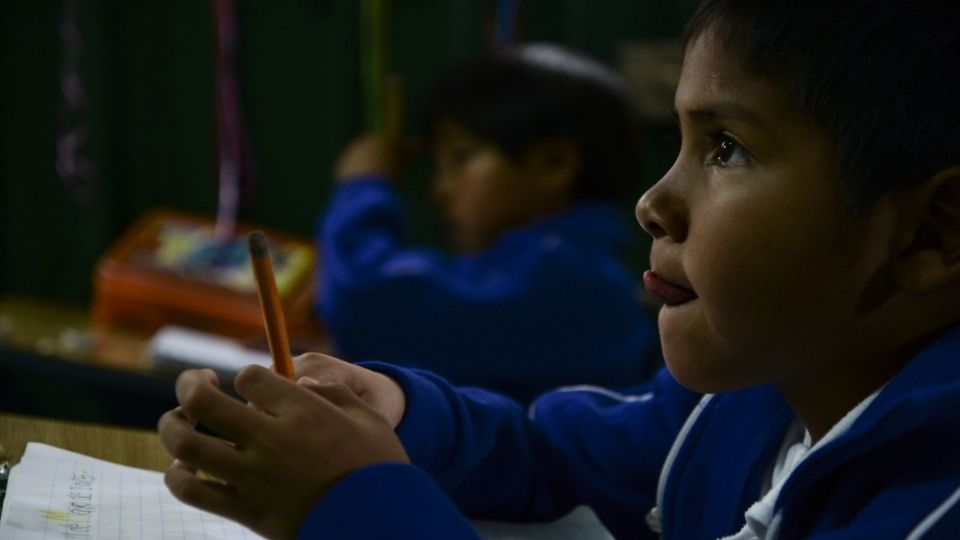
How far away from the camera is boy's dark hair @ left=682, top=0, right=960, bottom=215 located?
649 millimetres

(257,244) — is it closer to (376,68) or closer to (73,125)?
(376,68)

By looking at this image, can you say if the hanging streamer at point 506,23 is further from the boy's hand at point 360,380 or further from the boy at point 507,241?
the boy's hand at point 360,380

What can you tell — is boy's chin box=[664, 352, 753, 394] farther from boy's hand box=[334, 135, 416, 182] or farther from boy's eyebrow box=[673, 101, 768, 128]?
boy's hand box=[334, 135, 416, 182]

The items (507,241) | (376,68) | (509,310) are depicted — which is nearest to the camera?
(509,310)

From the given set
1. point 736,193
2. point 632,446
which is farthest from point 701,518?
point 736,193

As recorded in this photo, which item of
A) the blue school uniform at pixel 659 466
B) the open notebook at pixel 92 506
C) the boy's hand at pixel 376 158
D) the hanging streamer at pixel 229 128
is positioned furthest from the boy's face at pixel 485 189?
the open notebook at pixel 92 506

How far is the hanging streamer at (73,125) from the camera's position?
2.12 metres

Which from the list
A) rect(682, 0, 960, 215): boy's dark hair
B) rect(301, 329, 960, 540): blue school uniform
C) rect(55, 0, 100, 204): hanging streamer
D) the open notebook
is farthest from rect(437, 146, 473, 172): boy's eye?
rect(682, 0, 960, 215): boy's dark hair

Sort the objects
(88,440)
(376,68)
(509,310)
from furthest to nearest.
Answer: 1. (376,68)
2. (509,310)
3. (88,440)

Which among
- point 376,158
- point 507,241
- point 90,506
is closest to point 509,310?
point 507,241

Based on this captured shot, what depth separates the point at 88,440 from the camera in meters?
0.86

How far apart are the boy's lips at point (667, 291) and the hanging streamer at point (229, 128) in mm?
1471

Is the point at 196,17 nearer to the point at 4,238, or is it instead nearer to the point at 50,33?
the point at 50,33

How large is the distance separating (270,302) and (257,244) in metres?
0.04
